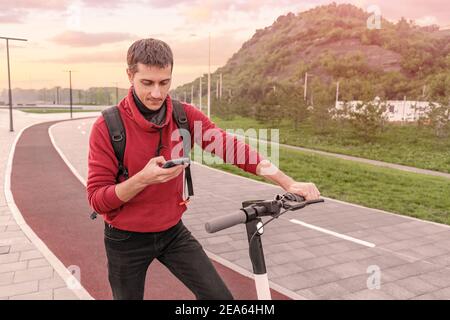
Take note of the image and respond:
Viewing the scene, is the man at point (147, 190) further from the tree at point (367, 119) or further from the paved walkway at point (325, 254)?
the tree at point (367, 119)

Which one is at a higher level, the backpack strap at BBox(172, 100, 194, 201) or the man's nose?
the man's nose

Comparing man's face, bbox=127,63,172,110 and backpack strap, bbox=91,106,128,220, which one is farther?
backpack strap, bbox=91,106,128,220

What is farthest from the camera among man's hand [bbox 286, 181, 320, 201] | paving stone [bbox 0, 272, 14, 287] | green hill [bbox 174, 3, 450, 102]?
green hill [bbox 174, 3, 450, 102]

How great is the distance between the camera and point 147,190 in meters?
2.67

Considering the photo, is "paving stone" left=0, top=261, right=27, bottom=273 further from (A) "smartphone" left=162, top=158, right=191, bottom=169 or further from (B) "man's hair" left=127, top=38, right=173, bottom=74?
(A) "smartphone" left=162, top=158, right=191, bottom=169

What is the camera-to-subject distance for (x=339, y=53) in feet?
380

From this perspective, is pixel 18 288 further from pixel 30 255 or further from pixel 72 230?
pixel 72 230

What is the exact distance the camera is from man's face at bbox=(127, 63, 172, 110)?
95.7 inches

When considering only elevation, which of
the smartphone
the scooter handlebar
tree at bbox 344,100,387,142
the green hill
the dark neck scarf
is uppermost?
the green hill

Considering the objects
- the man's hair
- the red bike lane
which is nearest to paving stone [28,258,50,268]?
the red bike lane

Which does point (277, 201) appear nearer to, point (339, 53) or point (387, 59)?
point (387, 59)

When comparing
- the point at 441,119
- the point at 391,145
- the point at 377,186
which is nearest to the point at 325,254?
the point at 377,186
